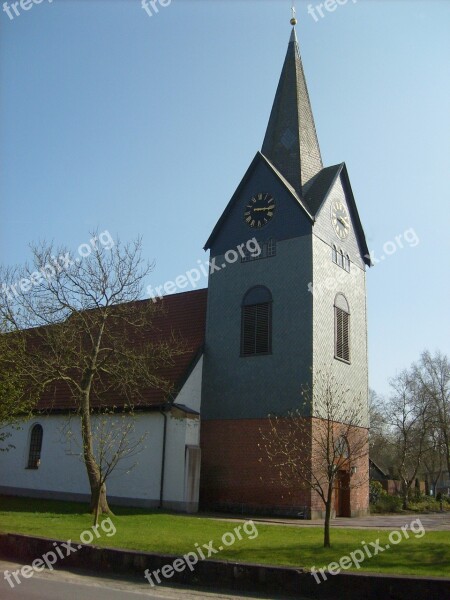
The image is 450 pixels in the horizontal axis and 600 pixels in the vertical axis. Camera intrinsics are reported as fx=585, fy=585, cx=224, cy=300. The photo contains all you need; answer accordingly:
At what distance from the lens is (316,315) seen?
25.4 metres

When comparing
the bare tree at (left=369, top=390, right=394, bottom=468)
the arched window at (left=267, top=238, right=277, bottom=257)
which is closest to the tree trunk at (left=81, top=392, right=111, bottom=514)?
the arched window at (left=267, top=238, right=277, bottom=257)

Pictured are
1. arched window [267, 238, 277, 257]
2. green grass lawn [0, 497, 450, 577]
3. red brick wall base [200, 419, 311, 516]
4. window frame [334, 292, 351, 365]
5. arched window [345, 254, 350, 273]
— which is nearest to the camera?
green grass lawn [0, 497, 450, 577]

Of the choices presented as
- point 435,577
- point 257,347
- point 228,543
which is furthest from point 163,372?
point 435,577

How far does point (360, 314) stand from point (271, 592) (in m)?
20.1

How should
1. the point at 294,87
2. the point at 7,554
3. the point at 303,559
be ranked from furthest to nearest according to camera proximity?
the point at 294,87 → the point at 7,554 → the point at 303,559

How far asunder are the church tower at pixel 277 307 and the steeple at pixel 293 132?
66mm

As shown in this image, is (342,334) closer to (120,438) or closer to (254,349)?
(254,349)

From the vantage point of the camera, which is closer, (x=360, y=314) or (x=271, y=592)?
(x=271, y=592)

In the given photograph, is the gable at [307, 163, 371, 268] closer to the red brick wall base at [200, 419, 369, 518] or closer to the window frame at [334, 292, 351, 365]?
the window frame at [334, 292, 351, 365]

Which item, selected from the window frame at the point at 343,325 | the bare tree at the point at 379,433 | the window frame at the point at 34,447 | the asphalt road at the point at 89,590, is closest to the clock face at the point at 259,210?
the window frame at the point at 343,325

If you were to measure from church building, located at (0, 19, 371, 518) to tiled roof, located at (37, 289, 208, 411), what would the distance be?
0.08 metres

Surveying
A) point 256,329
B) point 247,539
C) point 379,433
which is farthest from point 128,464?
point 379,433

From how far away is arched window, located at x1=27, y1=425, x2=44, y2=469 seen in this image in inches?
1210

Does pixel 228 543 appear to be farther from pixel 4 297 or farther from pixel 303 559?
pixel 4 297
